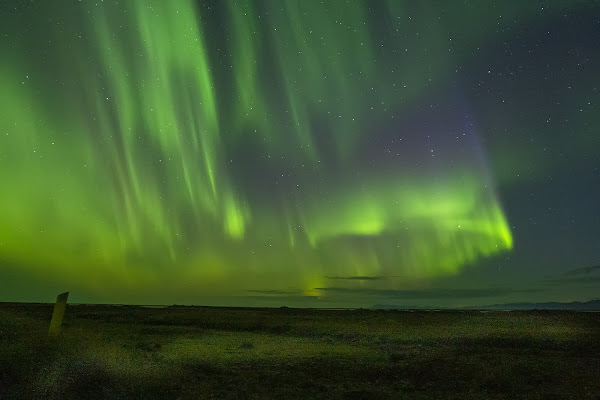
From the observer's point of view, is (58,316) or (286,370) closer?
(286,370)

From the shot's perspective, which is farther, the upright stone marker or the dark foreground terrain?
the upright stone marker

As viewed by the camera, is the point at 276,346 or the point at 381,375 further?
the point at 276,346

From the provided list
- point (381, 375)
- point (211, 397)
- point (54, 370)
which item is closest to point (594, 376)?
point (381, 375)

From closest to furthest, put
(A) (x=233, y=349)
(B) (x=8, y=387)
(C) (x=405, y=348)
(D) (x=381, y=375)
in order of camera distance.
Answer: (B) (x=8, y=387)
(D) (x=381, y=375)
(A) (x=233, y=349)
(C) (x=405, y=348)

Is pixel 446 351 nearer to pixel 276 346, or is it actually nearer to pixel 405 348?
pixel 405 348

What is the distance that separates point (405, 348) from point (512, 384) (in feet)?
35.5

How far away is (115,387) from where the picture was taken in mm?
13820

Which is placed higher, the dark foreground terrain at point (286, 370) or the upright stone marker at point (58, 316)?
the upright stone marker at point (58, 316)

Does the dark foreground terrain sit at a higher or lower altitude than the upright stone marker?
lower

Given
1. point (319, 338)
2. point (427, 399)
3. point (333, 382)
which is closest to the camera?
point (427, 399)

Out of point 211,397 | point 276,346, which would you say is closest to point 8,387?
point 211,397

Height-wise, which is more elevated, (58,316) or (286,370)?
(58,316)

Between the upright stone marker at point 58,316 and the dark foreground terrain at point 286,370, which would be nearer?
Result: the dark foreground terrain at point 286,370

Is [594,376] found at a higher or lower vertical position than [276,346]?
lower
